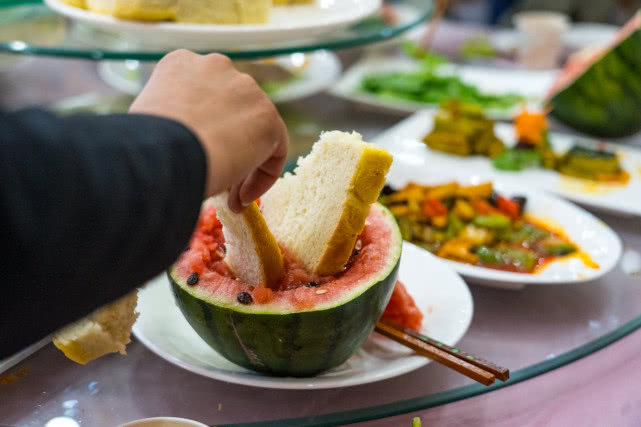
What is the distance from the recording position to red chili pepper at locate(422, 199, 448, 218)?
4.88 feet

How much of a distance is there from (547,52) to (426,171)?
Result: 166 cm

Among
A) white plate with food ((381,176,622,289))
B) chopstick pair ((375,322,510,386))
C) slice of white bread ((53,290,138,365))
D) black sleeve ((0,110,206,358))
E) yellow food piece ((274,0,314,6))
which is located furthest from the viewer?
yellow food piece ((274,0,314,6))

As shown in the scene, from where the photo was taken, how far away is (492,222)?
146 cm

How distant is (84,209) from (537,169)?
1.59 meters

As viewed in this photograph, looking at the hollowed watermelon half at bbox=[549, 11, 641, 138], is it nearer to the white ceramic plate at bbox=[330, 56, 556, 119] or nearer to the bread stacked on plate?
the white ceramic plate at bbox=[330, 56, 556, 119]

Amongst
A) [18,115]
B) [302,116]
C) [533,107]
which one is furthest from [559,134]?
[18,115]

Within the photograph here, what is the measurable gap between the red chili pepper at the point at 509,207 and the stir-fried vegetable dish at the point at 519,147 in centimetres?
31

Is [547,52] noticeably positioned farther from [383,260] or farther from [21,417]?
[21,417]

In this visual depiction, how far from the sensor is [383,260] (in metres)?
0.93

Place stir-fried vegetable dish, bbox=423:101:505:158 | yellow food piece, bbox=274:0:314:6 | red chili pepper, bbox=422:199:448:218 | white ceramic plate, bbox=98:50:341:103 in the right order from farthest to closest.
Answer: white ceramic plate, bbox=98:50:341:103, stir-fried vegetable dish, bbox=423:101:505:158, yellow food piece, bbox=274:0:314:6, red chili pepper, bbox=422:199:448:218

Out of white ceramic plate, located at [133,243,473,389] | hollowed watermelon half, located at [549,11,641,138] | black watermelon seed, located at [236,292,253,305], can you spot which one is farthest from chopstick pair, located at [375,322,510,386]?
hollowed watermelon half, located at [549,11,641,138]

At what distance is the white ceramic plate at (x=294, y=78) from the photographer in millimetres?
2242

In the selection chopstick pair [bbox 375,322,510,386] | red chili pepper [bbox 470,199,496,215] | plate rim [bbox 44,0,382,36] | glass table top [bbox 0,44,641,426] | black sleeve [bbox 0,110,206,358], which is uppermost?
black sleeve [bbox 0,110,206,358]

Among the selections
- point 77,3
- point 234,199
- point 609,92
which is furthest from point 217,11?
point 609,92
